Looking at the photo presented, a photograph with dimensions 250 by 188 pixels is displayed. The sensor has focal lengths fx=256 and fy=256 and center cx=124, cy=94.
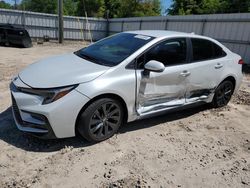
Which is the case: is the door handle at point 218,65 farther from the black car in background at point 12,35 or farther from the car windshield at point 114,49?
the black car in background at point 12,35

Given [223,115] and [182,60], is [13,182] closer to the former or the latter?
[182,60]

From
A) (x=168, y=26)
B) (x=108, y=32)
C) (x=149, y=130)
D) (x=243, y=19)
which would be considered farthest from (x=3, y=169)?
(x=108, y=32)

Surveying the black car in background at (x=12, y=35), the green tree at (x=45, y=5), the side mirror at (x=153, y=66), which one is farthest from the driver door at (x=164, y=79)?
the green tree at (x=45, y=5)

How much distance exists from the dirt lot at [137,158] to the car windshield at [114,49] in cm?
114

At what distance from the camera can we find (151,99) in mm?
3928

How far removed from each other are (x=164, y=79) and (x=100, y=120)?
1205 mm

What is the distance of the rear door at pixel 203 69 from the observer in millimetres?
4406

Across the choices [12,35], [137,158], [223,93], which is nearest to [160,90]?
[137,158]

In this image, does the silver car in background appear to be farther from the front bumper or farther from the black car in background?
the black car in background

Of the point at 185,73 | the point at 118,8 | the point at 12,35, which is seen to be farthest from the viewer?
the point at 118,8

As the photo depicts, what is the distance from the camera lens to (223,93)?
17.1 feet

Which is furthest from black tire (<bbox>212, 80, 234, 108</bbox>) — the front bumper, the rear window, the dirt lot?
the front bumper

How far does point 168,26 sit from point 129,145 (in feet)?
45.1

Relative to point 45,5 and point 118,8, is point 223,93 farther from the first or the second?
point 45,5
